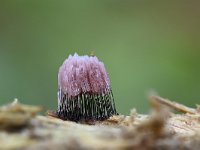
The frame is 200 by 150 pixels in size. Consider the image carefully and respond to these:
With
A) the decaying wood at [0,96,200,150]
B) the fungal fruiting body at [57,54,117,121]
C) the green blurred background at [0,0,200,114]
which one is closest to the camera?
the decaying wood at [0,96,200,150]

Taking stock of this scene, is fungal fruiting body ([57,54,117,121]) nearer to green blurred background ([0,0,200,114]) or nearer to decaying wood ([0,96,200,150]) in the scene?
decaying wood ([0,96,200,150])

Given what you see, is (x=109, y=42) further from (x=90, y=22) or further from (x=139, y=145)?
(x=139, y=145)

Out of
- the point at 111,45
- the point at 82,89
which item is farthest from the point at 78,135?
the point at 111,45

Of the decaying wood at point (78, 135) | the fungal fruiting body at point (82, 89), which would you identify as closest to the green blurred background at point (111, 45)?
the fungal fruiting body at point (82, 89)

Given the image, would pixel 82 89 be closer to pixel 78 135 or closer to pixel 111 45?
pixel 78 135

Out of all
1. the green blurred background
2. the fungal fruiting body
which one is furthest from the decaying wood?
the green blurred background

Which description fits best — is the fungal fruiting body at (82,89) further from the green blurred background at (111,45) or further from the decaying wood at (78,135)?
the green blurred background at (111,45)
